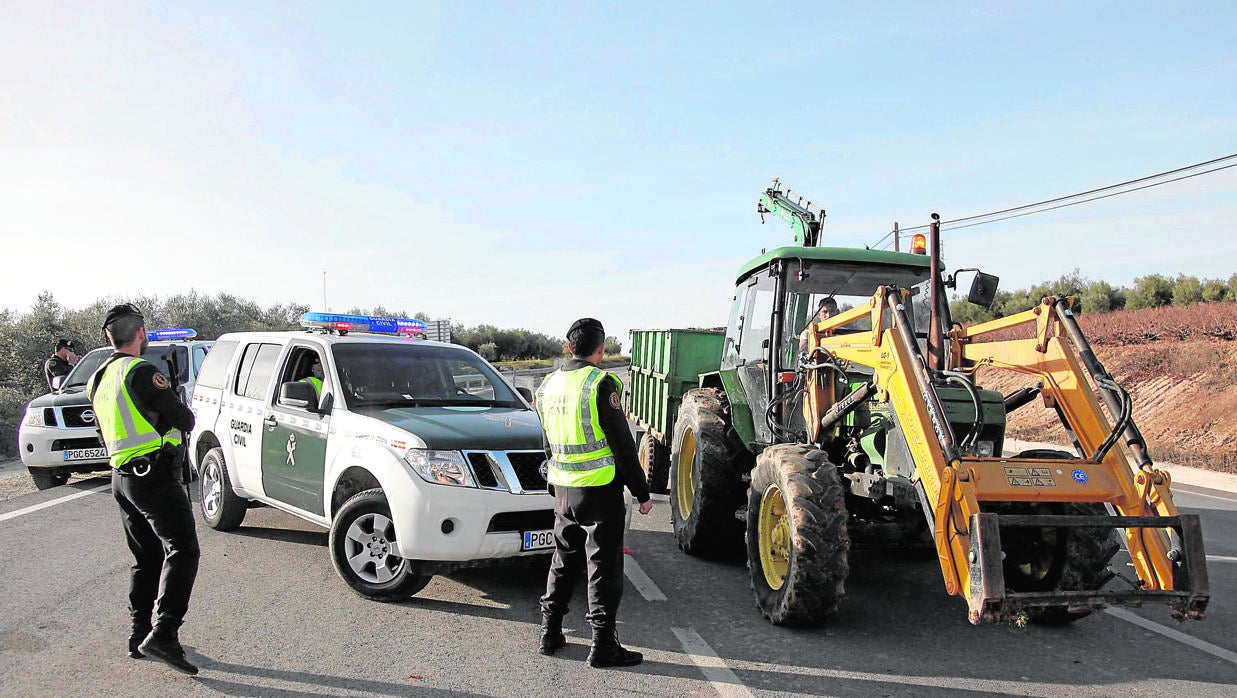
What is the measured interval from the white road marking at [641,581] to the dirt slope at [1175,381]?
13316 mm

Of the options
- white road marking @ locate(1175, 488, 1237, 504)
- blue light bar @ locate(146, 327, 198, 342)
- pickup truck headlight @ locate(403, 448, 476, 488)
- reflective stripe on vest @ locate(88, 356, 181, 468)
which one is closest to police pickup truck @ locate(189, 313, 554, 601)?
pickup truck headlight @ locate(403, 448, 476, 488)

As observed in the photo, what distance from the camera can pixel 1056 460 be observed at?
183 inches

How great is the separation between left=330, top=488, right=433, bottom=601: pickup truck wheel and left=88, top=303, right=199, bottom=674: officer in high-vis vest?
3.76ft

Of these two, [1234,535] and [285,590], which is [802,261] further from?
[1234,535]

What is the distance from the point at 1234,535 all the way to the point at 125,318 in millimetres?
10342

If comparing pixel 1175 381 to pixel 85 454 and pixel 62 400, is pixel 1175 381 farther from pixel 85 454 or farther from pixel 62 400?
pixel 62 400

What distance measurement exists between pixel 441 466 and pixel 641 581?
1.92 m

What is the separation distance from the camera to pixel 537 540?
544cm

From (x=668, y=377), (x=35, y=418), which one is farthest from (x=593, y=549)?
(x=35, y=418)

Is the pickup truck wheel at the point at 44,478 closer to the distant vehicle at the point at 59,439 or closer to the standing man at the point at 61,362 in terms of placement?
the distant vehicle at the point at 59,439

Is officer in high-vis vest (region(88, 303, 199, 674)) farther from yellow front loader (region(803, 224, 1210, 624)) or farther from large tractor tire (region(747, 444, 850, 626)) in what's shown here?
yellow front loader (region(803, 224, 1210, 624))

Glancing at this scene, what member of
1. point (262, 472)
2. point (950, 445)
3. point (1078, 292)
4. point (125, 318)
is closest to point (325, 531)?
point (262, 472)

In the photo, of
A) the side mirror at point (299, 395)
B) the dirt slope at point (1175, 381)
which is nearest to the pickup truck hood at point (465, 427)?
the side mirror at point (299, 395)

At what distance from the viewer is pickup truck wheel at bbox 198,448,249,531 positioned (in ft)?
24.2
